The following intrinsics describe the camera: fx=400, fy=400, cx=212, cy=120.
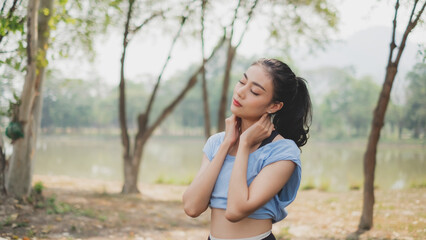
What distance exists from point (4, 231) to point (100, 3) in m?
5.12

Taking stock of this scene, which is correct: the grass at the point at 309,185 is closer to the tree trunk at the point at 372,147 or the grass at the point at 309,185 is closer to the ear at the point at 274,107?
the tree trunk at the point at 372,147

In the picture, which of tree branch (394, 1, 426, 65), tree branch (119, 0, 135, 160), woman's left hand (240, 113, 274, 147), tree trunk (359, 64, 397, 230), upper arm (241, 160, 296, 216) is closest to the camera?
upper arm (241, 160, 296, 216)

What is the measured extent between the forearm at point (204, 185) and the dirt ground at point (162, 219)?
9.60 ft

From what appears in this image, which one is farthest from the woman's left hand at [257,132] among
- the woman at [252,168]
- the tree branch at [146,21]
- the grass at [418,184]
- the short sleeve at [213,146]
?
the tree branch at [146,21]

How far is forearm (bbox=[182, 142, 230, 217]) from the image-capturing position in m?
1.73

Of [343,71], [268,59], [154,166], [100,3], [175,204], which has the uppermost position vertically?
[343,71]

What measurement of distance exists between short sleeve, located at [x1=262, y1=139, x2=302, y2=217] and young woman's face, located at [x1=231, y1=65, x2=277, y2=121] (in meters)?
0.18

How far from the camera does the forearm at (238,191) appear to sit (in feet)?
5.35

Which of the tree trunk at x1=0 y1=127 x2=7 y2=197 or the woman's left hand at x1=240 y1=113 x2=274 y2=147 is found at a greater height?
the woman's left hand at x1=240 y1=113 x2=274 y2=147

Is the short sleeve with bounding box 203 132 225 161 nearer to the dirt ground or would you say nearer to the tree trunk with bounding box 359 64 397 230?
the dirt ground

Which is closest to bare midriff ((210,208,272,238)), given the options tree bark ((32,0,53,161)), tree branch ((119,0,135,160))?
tree bark ((32,0,53,161))

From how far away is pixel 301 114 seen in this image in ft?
6.44

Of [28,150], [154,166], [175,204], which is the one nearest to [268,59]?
[28,150]

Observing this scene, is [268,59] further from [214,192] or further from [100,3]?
[100,3]
